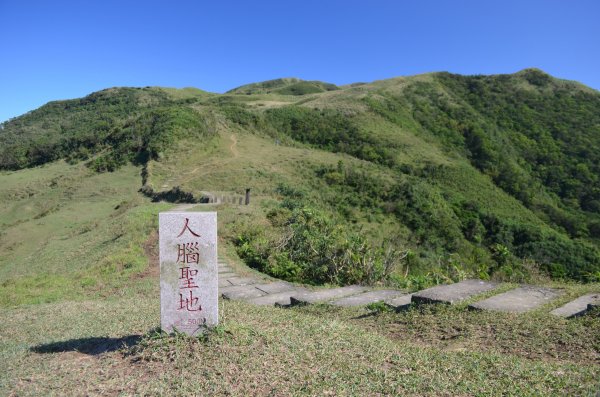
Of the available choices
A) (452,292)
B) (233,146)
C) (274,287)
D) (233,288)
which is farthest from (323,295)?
(233,146)

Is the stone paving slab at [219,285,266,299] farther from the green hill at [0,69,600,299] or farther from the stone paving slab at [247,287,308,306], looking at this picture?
the green hill at [0,69,600,299]

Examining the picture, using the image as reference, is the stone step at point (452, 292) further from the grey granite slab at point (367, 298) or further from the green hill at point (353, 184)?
the green hill at point (353, 184)

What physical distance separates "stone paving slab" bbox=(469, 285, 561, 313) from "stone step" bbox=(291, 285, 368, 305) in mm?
2103

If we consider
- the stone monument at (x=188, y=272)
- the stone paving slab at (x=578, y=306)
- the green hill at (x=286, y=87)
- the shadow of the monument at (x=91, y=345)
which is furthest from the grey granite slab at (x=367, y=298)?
the green hill at (x=286, y=87)

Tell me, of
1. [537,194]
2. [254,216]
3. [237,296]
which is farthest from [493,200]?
[237,296]

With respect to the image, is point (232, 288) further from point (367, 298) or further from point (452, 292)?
point (452, 292)

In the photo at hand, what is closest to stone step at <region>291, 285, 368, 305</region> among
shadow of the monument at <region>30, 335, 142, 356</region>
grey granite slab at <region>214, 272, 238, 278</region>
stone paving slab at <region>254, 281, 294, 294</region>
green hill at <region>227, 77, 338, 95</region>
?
stone paving slab at <region>254, 281, 294, 294</region>

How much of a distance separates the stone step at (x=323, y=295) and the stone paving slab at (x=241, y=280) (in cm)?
171

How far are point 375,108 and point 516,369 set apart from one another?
42.8 m

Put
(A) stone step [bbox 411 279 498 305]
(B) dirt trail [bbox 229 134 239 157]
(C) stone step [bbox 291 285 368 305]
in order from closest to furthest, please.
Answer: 1. (A) stone step [bbox 411 279 498 305]
2. (C) stone step [bbox 291 285 368 305]
3. (B) dirt trail [bbox 229 134 239 157]

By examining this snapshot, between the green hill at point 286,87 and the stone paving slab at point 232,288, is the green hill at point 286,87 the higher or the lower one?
the higher one

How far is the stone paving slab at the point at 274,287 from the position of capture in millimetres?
7312

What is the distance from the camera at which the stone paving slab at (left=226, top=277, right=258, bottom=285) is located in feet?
25.9

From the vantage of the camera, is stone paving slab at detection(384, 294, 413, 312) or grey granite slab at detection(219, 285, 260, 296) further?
grey granite slab at detection(219, 285, 260, 296)
